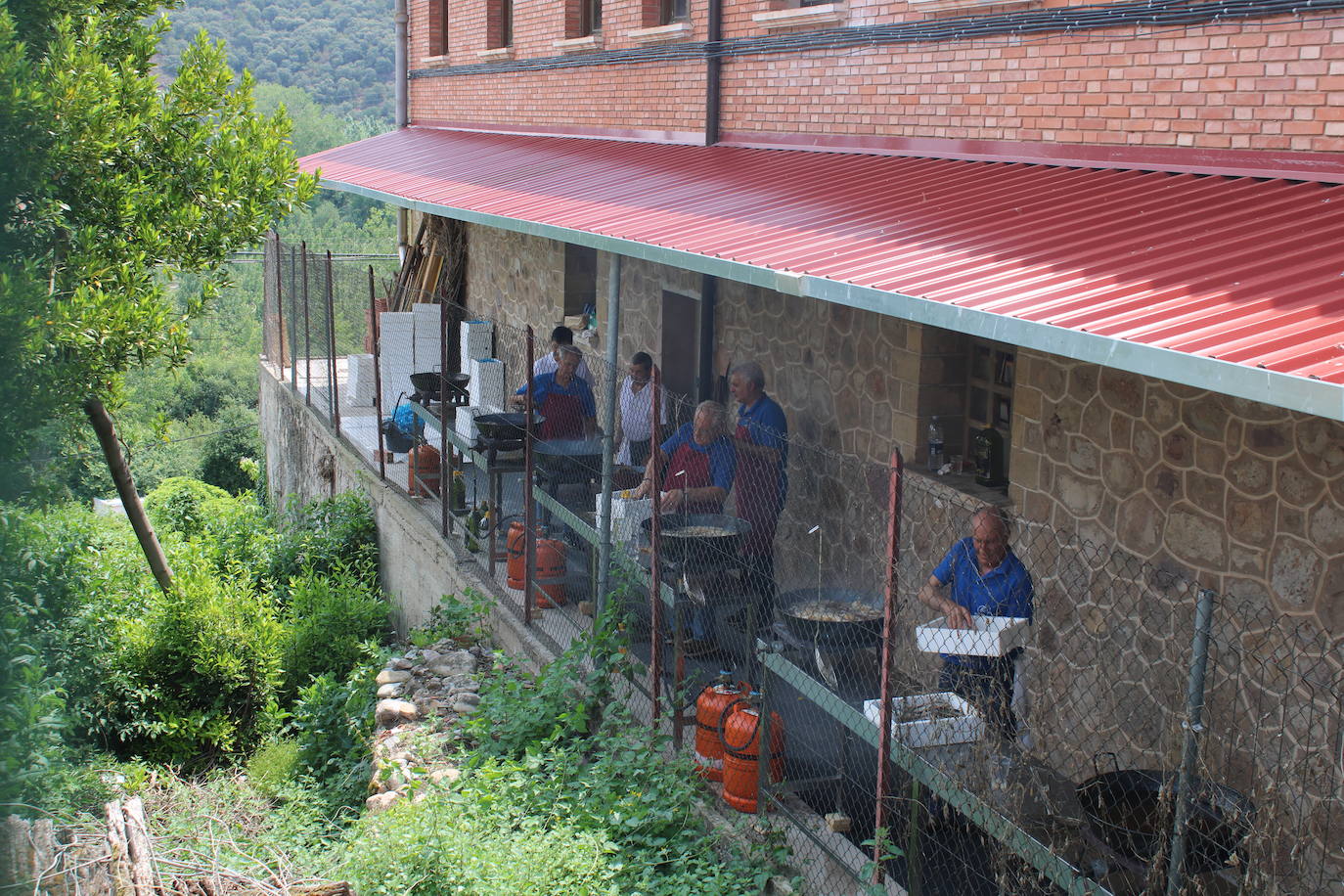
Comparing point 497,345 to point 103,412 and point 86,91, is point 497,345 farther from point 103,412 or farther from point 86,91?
point 86,91

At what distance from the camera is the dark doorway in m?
11.4

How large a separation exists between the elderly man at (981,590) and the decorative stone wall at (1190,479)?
752 millimetres

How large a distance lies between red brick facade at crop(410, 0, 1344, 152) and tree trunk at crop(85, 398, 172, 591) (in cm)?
548

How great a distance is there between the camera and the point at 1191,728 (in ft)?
12.3

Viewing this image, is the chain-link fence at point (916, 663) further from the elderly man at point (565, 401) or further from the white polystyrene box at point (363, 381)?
the white polystyrene box at point (363, 381)

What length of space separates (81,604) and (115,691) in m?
0.80

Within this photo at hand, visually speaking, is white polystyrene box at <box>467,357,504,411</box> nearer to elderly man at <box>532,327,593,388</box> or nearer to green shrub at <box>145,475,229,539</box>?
elderly man at <box>532,327,593,388</box>

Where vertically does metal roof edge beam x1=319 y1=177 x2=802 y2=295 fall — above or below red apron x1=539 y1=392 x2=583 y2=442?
above

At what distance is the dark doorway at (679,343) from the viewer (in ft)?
37.3

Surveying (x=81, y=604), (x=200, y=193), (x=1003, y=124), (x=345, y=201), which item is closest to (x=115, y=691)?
(x=81, y=604)

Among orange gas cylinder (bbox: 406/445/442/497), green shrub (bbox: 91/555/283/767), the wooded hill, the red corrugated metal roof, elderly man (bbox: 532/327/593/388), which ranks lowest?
green shrub (bbox: 91/555/283/767)

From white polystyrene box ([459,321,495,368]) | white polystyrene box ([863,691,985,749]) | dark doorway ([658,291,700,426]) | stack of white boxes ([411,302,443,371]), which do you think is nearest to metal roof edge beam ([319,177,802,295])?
white polystyrene box ([863,691,985,749])

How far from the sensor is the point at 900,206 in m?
6.96

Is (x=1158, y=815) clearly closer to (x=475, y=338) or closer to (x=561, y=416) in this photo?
(x=561, y=416)
